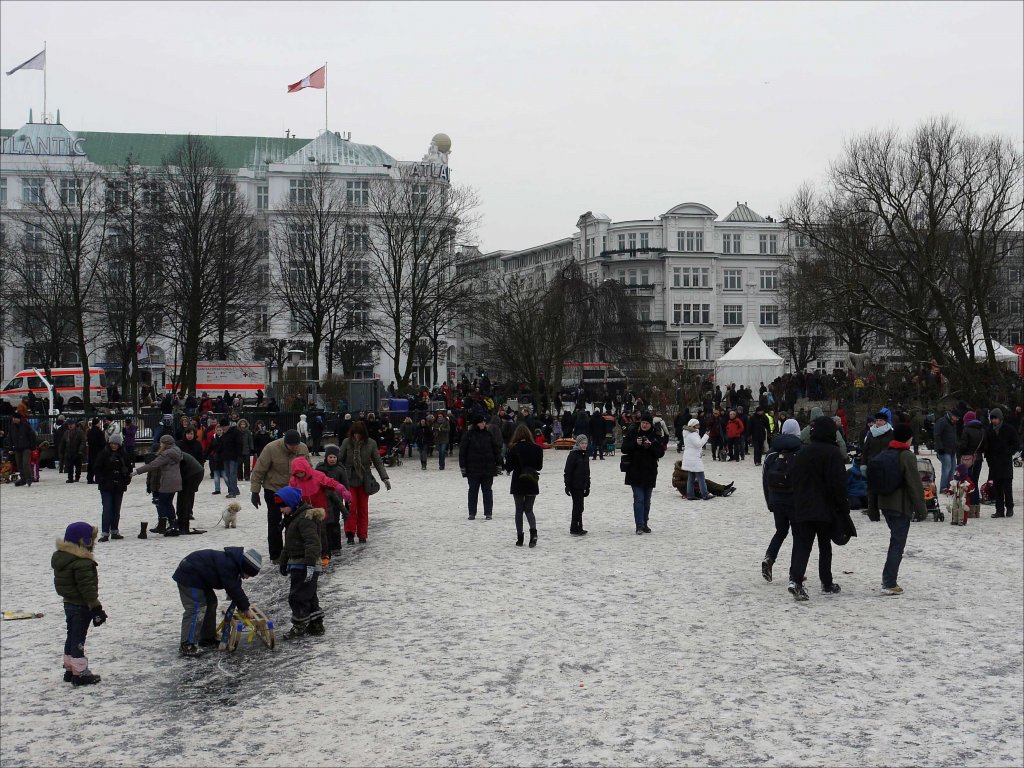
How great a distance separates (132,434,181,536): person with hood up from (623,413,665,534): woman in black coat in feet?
24.3

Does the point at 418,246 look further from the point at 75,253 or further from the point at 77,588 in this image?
the point at 77,588

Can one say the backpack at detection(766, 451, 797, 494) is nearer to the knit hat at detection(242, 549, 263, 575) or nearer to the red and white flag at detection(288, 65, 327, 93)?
the knit hat at detection(242, 549, 263, 575)

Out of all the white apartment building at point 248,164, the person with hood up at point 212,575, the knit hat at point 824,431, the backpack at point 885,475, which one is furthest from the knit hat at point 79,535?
the white apartment building at point 248,164

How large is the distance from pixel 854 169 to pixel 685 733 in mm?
37686

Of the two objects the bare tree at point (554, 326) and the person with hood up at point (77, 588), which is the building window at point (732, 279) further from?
the person with hood up at point (77, 588)

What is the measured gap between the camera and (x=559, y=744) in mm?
8219

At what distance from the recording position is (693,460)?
72.0 feet

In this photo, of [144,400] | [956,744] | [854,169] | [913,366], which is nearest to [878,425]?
[956,744]

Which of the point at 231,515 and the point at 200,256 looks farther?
the point at 200,256

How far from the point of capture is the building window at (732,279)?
301ft

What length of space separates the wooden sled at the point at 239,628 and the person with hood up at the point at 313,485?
170 cm

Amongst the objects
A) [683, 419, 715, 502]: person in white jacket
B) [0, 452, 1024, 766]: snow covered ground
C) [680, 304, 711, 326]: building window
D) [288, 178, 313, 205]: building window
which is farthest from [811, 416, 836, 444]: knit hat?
[680, 304, 711, 326]: building window

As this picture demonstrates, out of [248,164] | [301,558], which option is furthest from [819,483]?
[248,164]

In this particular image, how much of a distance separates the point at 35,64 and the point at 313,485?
194 ft
